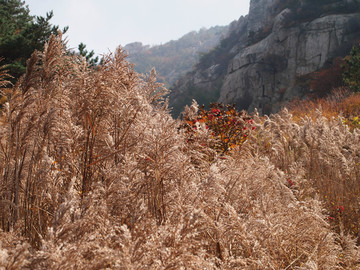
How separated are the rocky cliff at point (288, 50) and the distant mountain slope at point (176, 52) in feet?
189

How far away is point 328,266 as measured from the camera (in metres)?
1.88

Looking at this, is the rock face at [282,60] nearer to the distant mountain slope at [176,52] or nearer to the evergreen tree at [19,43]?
the evergreen tree at [19,43]

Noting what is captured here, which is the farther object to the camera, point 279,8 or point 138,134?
point 279,8

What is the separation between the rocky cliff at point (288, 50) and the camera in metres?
30.1

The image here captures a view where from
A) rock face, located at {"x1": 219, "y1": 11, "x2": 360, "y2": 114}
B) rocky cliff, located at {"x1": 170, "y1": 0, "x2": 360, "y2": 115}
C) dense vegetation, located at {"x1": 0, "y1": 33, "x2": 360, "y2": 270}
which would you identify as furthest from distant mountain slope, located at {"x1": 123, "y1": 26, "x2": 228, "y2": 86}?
dense vegetation, located at {"x1": 0, "y1": 33, "x2": 360, "y2": 270}

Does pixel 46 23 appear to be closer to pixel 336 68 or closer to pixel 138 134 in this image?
pixel 138 134

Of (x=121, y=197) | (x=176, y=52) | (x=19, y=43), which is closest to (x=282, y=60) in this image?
(x=19, y=43)

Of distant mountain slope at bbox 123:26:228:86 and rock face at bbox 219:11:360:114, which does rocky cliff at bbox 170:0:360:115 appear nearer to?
rock face at bbox 219:11:360:114

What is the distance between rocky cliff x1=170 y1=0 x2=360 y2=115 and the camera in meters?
30.1

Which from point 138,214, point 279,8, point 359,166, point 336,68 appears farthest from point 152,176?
point 279,8

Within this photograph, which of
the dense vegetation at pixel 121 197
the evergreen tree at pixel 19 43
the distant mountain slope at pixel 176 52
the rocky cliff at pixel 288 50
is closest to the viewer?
the dense vegetation at pixel 121 197

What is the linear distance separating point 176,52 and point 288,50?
92.1 metres

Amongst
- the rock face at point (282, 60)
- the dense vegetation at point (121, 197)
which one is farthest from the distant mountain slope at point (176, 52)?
the dense vegetation at point (121, 197)

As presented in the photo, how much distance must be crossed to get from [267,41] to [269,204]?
3768 centimetres
